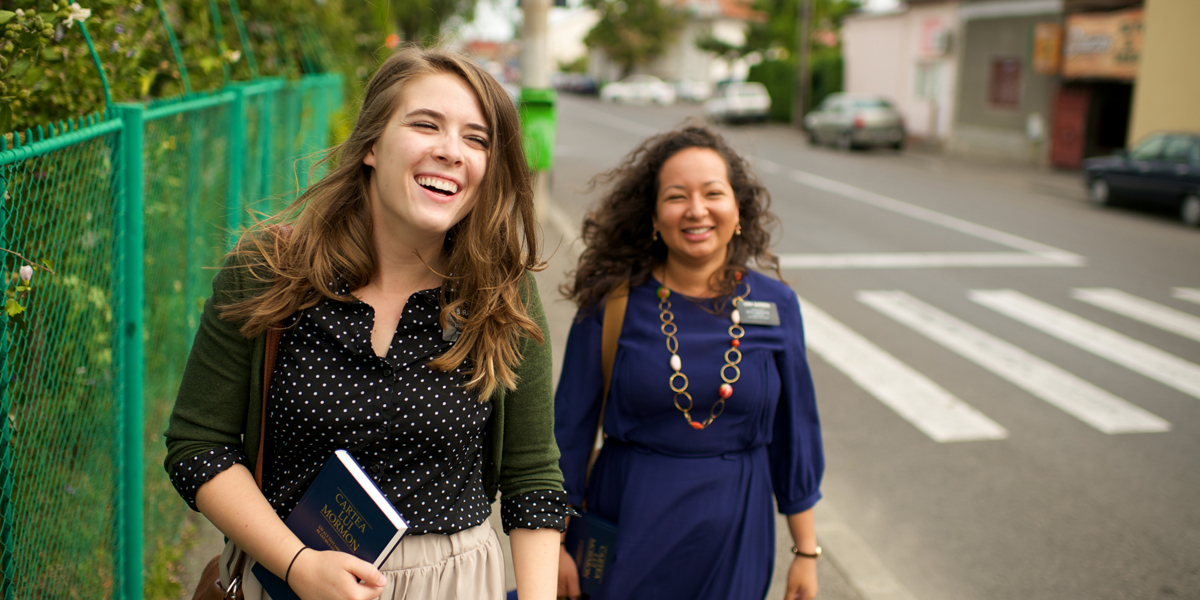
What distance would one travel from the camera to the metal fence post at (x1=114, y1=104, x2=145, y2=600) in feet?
8.67

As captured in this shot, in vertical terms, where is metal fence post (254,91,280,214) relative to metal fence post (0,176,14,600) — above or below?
above

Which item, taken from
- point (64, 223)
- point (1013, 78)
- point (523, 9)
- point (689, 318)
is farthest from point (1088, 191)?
point (64, 223)

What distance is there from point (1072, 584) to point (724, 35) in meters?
63.6

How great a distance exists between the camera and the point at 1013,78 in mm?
24375

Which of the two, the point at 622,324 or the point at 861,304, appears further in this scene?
the point at 861,304

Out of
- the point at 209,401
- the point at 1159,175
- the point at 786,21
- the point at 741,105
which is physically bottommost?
the point at 1159,175

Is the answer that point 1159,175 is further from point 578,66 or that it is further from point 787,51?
point 578,66

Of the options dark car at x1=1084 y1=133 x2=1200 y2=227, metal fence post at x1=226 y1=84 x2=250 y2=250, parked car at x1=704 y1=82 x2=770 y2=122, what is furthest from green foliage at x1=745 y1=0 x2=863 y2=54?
metal fence post at x1=226 y1=84 x2=250 y2=250

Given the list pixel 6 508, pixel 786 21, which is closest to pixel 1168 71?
pixel 6 508

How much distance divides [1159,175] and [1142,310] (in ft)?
22.0

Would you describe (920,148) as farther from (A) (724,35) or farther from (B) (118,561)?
(A) (724,35)

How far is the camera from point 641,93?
50.8 metres

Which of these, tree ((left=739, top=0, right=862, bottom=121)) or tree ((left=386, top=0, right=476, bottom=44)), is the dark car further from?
tree ((left=739, top=0, right=862, bottom=121))

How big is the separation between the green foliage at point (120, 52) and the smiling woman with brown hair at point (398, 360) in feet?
2.30
